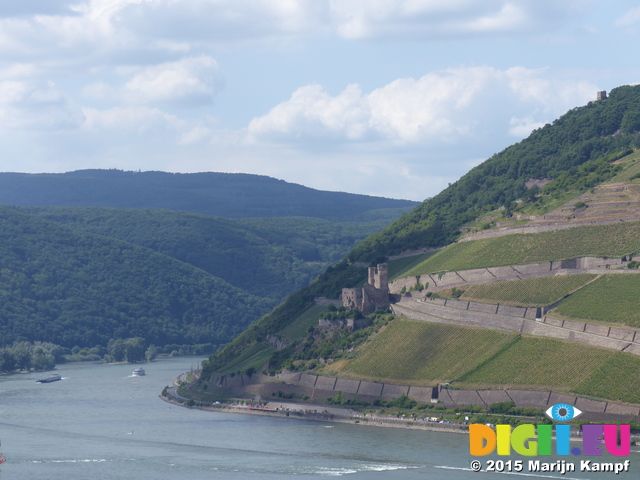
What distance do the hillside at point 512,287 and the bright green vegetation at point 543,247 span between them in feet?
0.64

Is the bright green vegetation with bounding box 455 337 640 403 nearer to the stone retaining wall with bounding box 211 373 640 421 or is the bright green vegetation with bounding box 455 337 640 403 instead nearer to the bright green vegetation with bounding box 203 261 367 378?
the stone retaining wall with bounding box 211 373 640 421

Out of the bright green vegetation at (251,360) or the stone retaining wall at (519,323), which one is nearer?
the stone retaining wall at (519,323)

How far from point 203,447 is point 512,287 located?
34.2m

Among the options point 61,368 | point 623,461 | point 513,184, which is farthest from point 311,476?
point 61,368

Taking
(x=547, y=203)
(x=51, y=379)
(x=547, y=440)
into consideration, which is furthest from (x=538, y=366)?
(x=51, y=379)

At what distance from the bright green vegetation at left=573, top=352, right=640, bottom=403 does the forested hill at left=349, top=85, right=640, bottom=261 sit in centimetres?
4392

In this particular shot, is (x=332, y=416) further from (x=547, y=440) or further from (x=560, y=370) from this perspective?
(x=547, y=440)

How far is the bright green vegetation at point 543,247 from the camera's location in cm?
12206

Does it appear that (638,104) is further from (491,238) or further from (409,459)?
(409,459)

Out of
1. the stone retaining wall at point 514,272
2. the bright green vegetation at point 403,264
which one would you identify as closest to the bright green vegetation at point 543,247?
the stone retaining wall at point 514,272

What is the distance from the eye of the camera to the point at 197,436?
110688 millimetres

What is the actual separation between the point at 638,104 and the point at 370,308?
172ft

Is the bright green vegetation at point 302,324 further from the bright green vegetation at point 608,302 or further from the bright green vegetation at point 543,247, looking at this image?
the bright green vegetation at point 608,302

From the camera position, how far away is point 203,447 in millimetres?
103438
